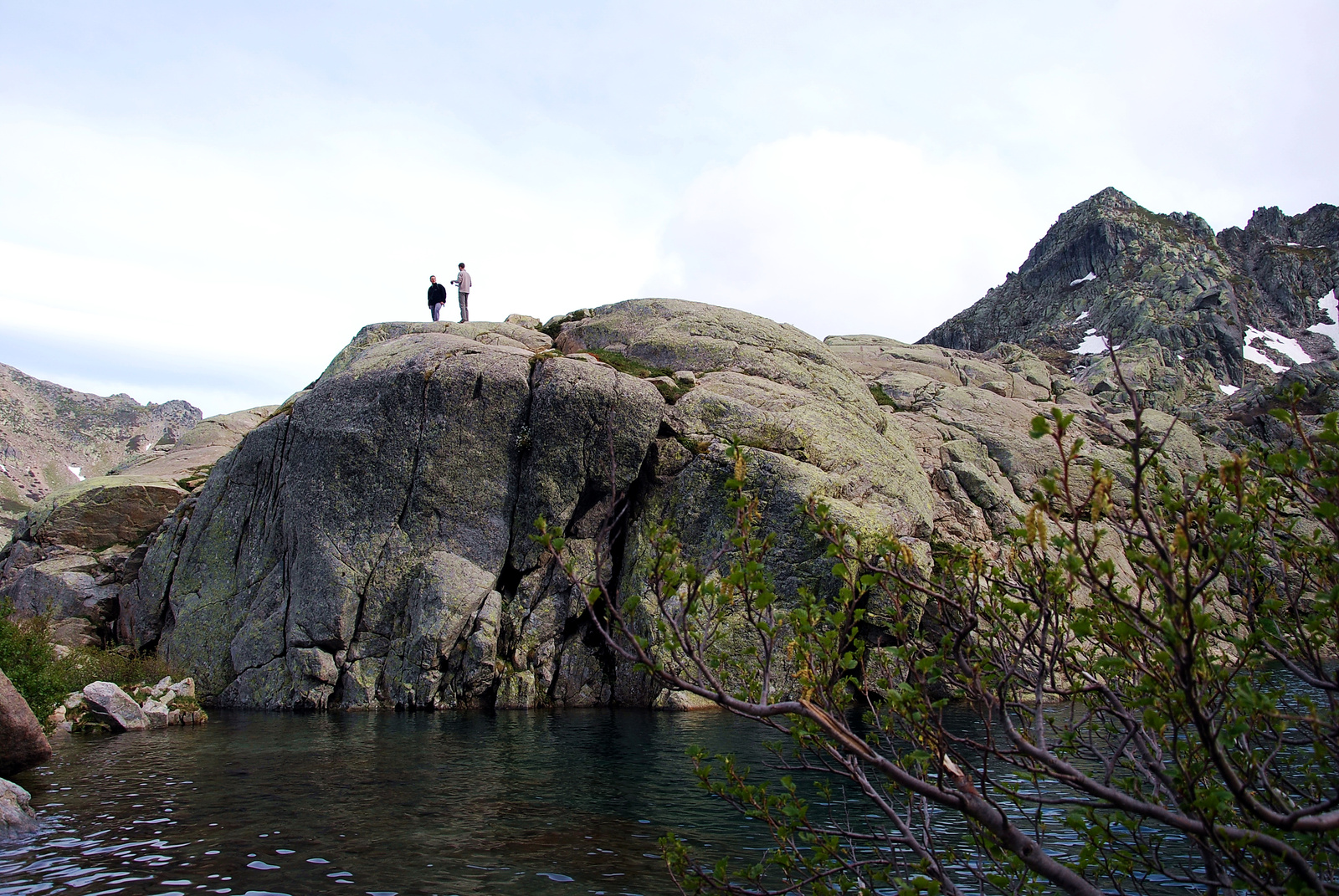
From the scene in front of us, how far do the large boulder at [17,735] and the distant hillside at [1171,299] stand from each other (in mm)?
93271

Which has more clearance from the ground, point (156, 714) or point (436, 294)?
point (436, 294)

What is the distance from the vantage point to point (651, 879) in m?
11.6

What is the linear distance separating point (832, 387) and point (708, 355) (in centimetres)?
833

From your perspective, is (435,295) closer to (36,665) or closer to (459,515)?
(459,515)

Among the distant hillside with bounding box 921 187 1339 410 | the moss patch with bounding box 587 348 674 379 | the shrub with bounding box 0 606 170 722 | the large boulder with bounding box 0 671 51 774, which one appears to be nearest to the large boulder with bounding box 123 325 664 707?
the moss patch with bounding box 587 348 674 379

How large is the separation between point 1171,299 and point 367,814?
138m

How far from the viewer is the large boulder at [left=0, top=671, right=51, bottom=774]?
55.2 feet

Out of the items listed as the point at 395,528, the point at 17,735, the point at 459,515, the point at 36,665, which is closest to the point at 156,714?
the point at 36,665

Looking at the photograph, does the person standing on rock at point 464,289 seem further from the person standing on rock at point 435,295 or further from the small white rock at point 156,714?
the small white rock at point 156,714

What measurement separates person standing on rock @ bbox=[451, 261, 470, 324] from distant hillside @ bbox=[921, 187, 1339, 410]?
232 ft

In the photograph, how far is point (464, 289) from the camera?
49.4 m

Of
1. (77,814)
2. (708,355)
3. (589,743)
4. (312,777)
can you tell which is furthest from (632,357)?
(77,814)

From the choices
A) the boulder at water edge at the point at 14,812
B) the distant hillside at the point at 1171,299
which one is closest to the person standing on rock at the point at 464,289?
the boulder at water edge at the point at 14,812

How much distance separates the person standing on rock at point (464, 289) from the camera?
4909 centimetres
